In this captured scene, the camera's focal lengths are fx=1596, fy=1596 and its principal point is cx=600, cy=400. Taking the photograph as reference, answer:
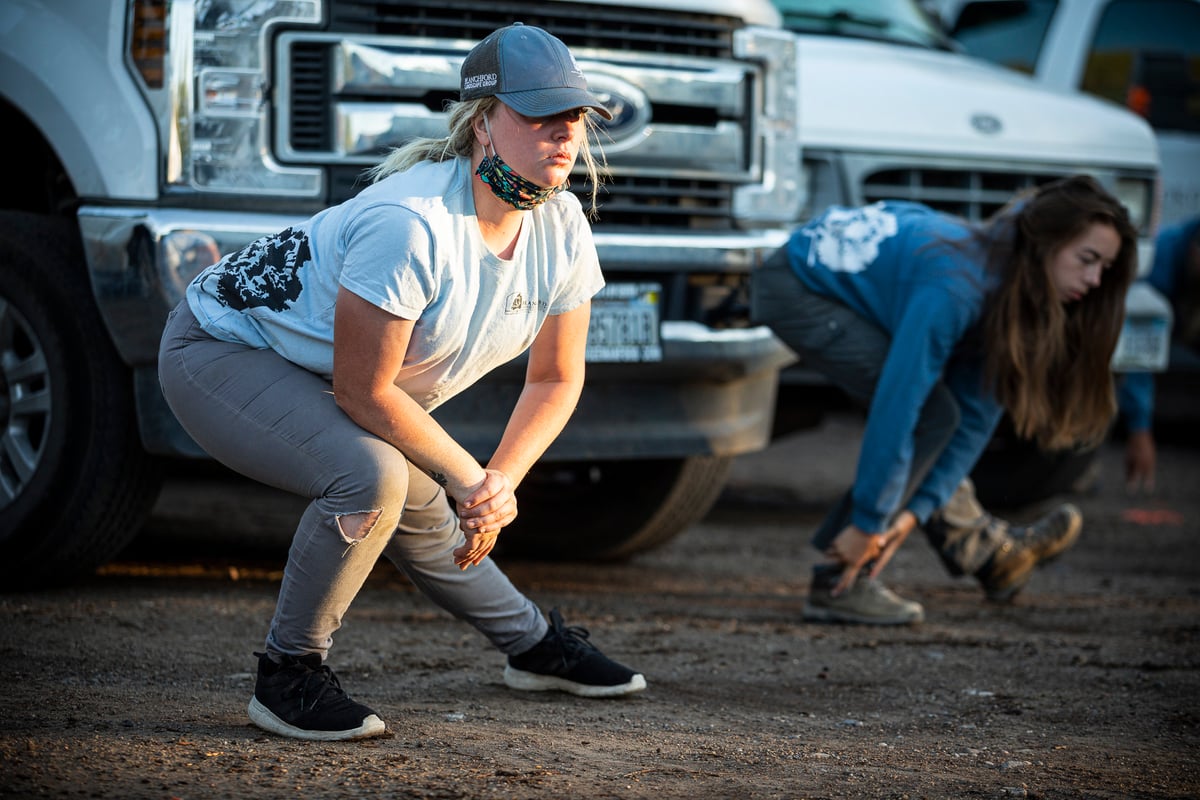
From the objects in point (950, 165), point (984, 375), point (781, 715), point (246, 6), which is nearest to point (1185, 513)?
point (950, 165)

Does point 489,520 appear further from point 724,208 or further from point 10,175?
point 10,175

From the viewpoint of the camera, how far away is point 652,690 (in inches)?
147

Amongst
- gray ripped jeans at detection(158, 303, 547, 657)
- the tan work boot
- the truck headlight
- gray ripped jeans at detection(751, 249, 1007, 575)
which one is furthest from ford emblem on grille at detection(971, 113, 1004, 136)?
gray ripped jeans at detection(158, 303, 547, 657)

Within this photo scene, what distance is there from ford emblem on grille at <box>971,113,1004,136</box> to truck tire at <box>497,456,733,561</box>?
1.72 metres

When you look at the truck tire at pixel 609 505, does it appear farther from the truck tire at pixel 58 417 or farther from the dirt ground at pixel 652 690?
the truck tire at pixel 58 417

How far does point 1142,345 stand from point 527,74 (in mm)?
3823

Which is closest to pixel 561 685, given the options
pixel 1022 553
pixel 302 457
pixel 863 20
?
pixel 302 457

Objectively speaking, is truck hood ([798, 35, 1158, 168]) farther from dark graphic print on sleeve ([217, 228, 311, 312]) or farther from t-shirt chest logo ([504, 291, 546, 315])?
dark graphic print on sleeve ([217, 228, 311, 312])

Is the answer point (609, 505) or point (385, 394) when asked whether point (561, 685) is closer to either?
point (385, 394)

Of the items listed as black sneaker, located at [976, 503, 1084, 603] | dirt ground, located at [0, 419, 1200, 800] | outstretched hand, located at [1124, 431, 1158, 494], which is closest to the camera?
dirt ground, located at [0, 419, 1200, 800]

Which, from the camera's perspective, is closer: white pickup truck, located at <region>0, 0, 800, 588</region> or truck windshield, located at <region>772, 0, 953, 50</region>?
white pickup truck, located at <region>0, 0, 800, 588</region>

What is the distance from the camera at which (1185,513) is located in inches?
286

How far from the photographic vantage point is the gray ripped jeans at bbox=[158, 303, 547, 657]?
304cm

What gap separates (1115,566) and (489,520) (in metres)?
3.56
